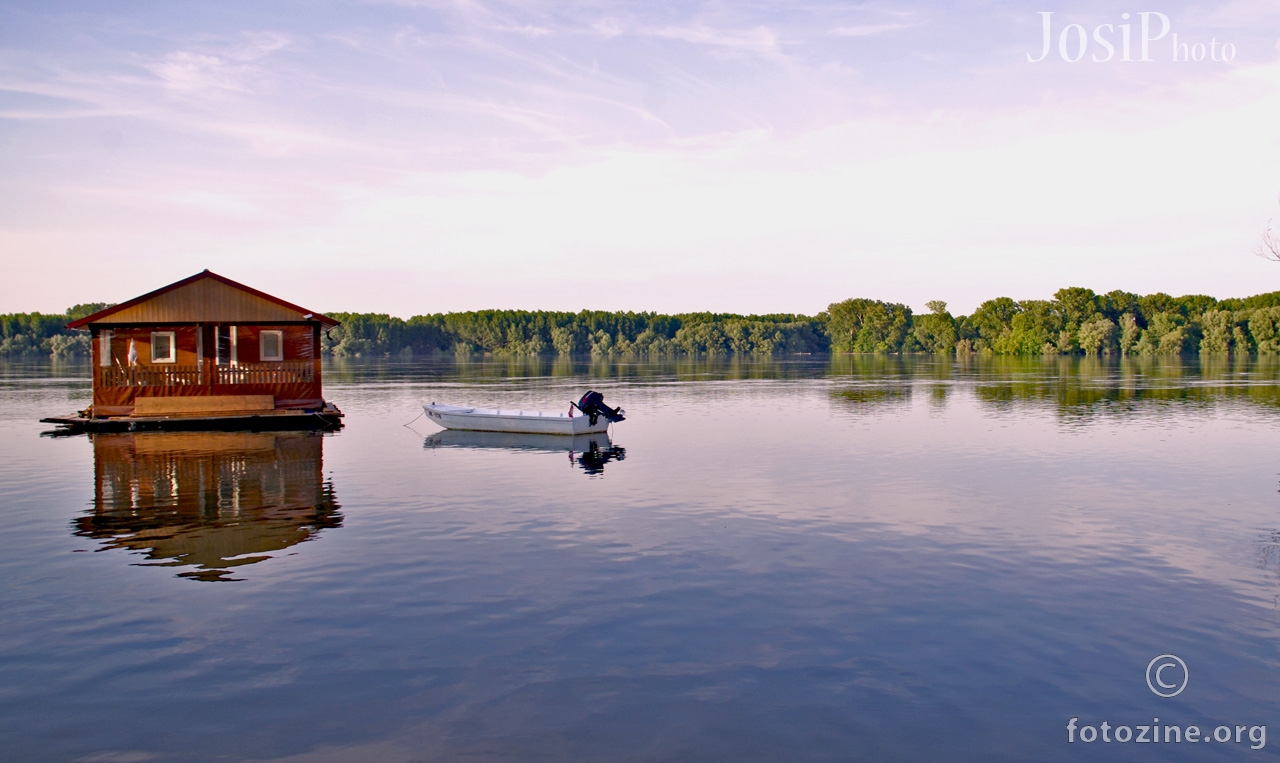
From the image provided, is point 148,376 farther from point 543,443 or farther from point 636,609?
point 636,609

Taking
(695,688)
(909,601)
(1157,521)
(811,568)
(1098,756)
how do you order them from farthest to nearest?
(1157,521) → (811,568) → (909,601) → (695,688) → (1098,756)

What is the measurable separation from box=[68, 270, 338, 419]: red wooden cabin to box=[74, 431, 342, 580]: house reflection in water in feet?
18.1

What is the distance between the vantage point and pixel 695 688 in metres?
10.9

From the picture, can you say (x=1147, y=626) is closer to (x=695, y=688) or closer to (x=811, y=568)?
(x=811, y=568)

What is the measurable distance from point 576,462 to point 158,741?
22.9 m

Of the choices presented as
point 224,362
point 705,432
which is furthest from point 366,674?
point 224,362

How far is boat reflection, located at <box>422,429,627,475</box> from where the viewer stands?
3344 cm

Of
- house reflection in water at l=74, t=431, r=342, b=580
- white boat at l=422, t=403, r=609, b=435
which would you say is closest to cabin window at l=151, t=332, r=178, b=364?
house reflection in water at l=74, t=431, r=342, b=580

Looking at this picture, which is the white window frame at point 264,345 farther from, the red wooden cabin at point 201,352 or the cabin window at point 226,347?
the cabin window at point 226,347

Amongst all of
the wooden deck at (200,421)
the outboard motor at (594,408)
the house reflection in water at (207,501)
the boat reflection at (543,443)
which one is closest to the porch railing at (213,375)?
the wooden deck at (200,421)

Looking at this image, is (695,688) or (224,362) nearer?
(695,688)

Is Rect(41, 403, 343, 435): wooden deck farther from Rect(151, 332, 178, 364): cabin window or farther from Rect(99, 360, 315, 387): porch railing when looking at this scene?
Rect(151, 332, 178, 364): cabin window

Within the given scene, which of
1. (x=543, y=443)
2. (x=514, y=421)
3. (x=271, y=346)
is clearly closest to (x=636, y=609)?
(x=543, y=443)

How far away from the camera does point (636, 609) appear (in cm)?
1391
